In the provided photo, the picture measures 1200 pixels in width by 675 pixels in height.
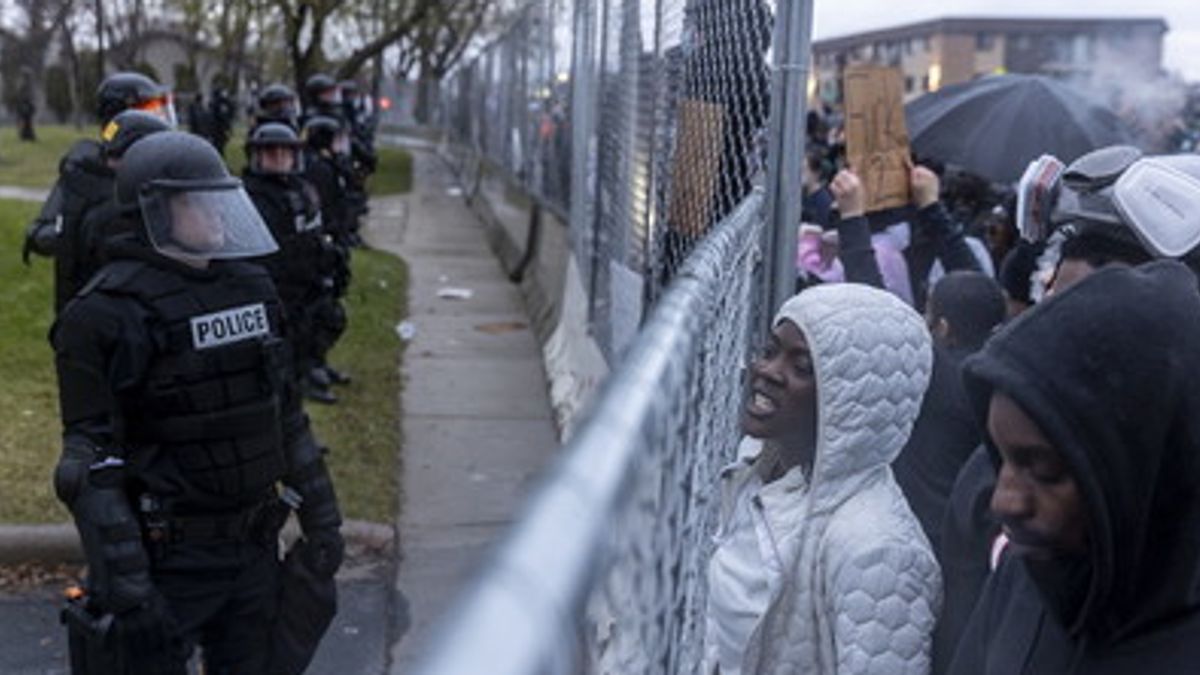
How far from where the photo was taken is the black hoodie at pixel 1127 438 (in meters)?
1.62

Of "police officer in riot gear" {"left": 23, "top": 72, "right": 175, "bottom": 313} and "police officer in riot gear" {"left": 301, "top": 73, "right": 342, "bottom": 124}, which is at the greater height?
"police officer in riot gear" {"left": 301, "top": 73, "right": 342, "bottom": 124}

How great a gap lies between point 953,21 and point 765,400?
210ft

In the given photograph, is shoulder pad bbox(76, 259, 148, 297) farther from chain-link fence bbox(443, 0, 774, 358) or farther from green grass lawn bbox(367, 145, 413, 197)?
green grass lawn bbox(367, 145, 413, 197)

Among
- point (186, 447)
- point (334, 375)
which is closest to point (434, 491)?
point (334, 375)

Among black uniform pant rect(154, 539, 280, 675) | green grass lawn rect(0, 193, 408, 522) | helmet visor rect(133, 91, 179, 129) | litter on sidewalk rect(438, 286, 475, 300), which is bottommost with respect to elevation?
litter on sidewalk rect(438, 286, 475, 300)

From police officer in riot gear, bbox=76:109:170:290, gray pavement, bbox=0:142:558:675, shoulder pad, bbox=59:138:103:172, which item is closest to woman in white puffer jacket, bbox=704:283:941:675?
gray pavement, bbox=0:142:558:675

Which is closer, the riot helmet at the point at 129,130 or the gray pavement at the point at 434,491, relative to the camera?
the gray pavement at the point at 434,491

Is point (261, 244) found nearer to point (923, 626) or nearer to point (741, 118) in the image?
point (741, 118)

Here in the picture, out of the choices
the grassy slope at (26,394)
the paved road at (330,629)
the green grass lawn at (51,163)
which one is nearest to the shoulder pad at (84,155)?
the grassy slope at (26,394)

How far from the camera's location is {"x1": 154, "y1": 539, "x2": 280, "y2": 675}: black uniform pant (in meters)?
3.65

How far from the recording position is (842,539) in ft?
7.43

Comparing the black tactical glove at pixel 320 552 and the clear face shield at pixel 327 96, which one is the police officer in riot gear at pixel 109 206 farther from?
the clear face shield at pixel 327 96

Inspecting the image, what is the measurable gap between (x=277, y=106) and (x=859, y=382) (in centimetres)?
847

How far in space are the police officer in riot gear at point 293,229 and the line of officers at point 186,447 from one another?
131 inches
